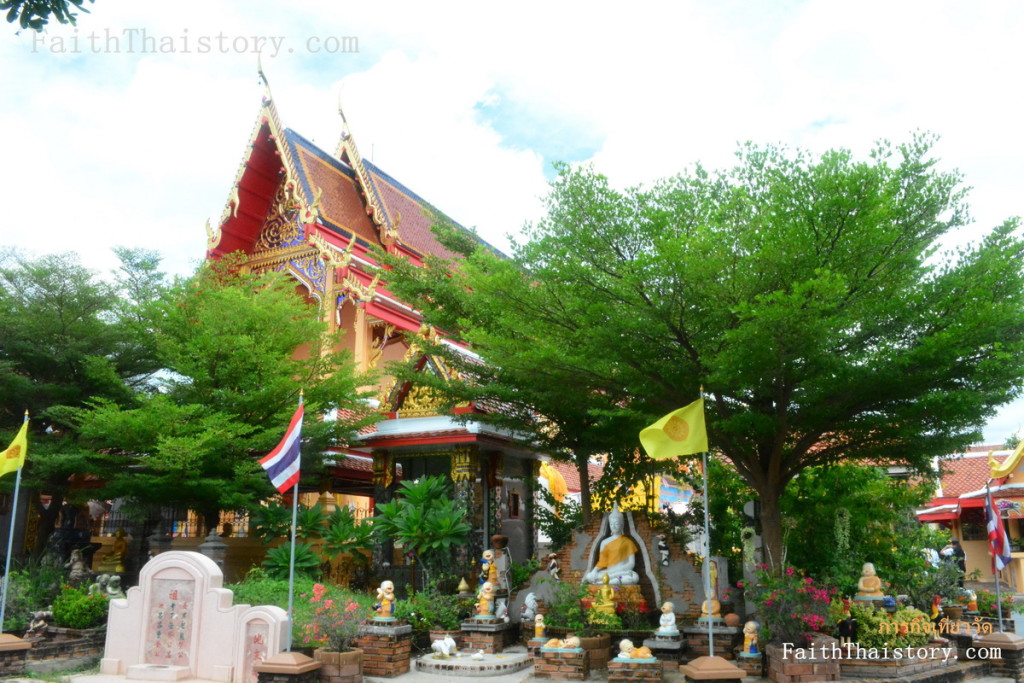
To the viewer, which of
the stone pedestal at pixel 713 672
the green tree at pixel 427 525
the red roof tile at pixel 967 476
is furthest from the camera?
the red roof tile at pixel 967 476

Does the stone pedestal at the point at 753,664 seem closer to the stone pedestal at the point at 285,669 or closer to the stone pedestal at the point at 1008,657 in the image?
the stone pedestal at the point at 1008,657

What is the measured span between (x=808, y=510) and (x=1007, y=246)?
5650 mm

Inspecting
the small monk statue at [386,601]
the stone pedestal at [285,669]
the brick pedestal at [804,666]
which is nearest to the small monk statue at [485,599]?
the small monk statue at [386,601]

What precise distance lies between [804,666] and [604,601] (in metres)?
3.00

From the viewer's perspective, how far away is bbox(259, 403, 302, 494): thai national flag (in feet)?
33.5

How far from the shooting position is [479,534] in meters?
15.6

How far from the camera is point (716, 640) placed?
11.3 m

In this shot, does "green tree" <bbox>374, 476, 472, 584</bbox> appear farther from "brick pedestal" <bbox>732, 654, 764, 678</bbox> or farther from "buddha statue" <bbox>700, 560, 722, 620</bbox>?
"brick pedestal" <bbox>732, 654, 764, 678</bbox>

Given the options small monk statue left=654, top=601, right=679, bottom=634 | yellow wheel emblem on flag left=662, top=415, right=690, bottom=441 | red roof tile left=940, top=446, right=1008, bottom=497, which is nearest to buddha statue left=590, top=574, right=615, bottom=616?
small monk statue left=654, top=601, right=679, bottom=634

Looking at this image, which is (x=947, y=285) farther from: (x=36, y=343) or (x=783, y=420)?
(x=36, y=343)

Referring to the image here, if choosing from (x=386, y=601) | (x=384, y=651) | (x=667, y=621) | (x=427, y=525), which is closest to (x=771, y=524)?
(x=667, y=621)

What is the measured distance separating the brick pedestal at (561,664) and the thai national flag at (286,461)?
392 centimetres

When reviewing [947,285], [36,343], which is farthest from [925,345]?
[36,343]

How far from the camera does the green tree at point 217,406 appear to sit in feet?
46.3
